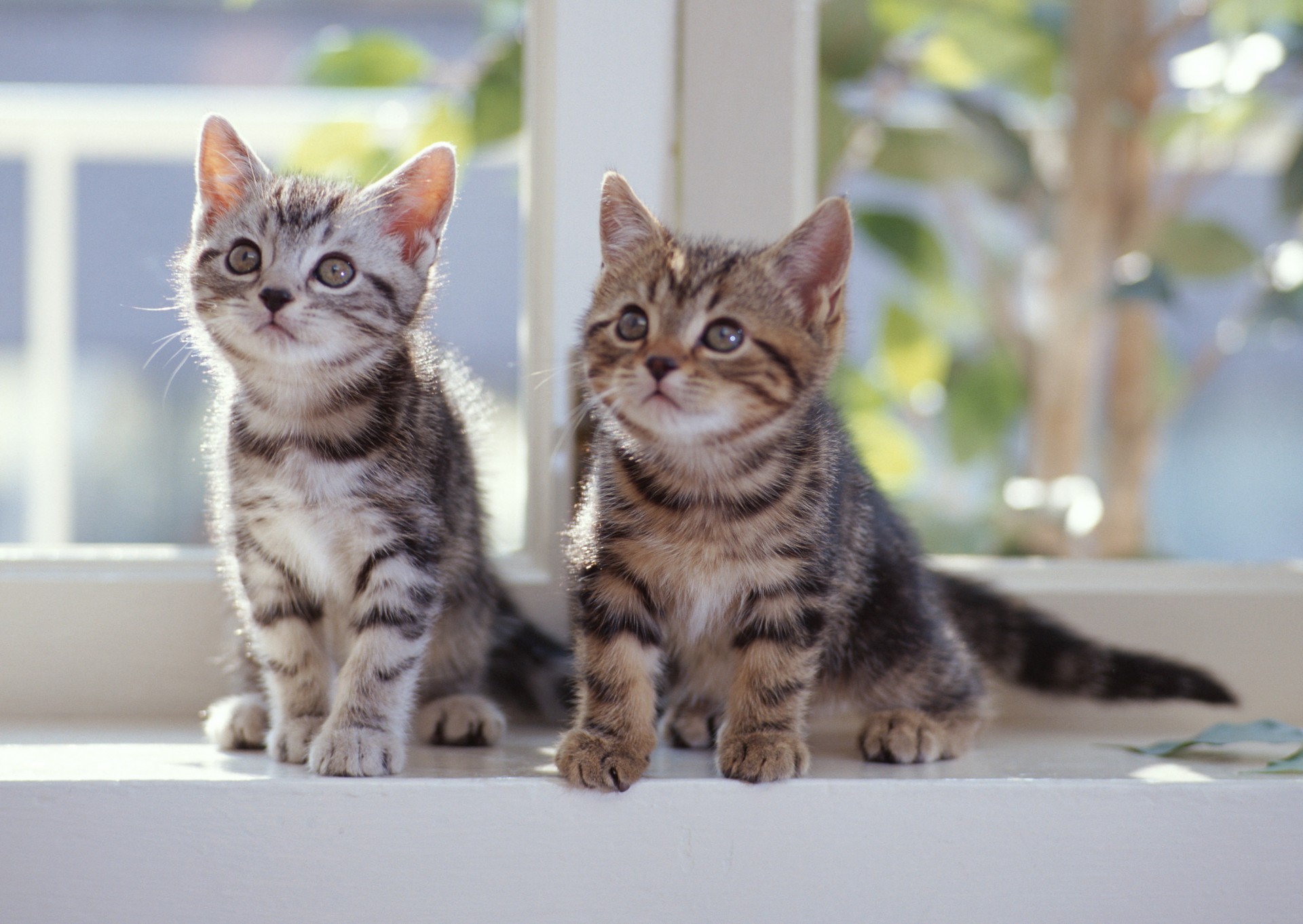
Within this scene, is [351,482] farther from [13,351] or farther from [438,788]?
[13,351]

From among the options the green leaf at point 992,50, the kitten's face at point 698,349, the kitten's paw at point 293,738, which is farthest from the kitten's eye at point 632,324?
the green leaf at point 992,50

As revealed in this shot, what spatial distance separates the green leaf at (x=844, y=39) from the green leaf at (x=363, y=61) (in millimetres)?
586

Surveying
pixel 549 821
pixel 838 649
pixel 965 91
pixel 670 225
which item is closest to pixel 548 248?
pixel 670 225

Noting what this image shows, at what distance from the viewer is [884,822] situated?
38.1 inches

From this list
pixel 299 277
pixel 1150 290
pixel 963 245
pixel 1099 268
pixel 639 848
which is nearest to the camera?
pixel 639 848

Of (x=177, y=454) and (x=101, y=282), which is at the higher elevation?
(x=101, y=282)

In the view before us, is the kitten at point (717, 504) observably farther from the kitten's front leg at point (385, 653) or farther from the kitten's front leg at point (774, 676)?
the kitten's front leg at point (385, 653)

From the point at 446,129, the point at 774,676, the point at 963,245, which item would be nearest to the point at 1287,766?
the point at 774,676

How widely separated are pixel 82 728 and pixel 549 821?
589 millimetres

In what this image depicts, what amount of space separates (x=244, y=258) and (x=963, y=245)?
1.34 m

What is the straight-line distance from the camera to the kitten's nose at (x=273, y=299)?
3.39ft

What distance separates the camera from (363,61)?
1.61 m

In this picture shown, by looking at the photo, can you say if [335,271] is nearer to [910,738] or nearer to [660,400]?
[660,400]

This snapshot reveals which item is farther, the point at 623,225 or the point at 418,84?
the point at 418,84
